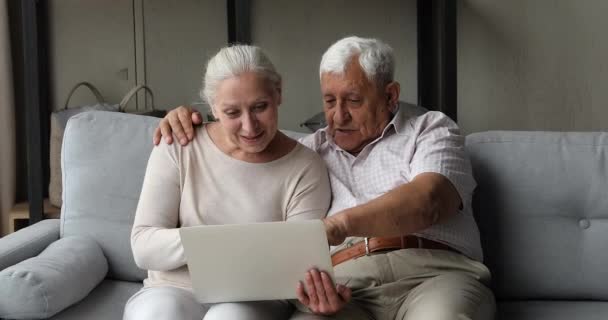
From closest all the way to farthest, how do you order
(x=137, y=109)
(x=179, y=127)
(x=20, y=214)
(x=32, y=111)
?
(x=179, y=127) < (x=32, y=111) < (x=20, y=214) < (x=137, y=109)

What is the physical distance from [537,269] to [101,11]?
8.04ft

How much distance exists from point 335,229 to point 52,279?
28.5 inches

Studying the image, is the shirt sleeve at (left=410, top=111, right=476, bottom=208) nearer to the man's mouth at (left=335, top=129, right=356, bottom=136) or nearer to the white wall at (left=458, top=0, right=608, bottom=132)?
the man's mouth at (left=335, top=129, right=356, bottom=136)

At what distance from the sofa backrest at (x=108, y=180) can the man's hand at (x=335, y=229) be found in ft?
2.38

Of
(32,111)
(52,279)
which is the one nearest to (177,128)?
(52,279)

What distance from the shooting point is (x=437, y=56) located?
10.7 feet

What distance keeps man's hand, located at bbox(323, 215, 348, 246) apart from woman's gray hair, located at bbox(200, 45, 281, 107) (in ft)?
1.28

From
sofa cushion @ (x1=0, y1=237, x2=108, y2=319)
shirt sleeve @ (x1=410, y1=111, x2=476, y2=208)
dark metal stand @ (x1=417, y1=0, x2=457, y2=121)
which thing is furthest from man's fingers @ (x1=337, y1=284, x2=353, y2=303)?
dark metal stand @ (x1=417, y1=0, x2=457, y2=121)

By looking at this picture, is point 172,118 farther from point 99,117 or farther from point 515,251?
point 515,251

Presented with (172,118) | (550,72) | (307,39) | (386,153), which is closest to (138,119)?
(172,118)

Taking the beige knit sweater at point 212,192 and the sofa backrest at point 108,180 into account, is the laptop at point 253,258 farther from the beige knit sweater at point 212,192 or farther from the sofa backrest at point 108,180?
the sofa backrest at point 108,180

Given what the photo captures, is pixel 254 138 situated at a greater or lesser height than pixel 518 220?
greater

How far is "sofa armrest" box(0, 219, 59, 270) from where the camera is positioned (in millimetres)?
2109

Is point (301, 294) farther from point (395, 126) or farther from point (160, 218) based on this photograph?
point (395, 126)
